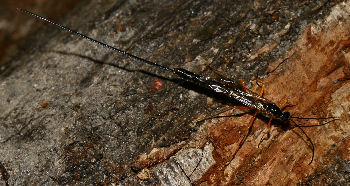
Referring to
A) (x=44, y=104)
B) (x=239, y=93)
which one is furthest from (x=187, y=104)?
(x=44, y=104)

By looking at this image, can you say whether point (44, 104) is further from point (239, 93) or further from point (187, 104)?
point (239, 93)

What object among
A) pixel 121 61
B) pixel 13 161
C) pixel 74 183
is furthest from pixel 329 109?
pixel 13 161

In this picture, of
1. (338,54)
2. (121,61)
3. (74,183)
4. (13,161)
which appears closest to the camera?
(74,183)

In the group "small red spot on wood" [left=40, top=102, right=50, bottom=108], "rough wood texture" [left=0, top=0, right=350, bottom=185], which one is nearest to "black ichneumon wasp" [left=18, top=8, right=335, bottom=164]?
"rough wood texture" [left=0, top=0, right=350, bottom=185]

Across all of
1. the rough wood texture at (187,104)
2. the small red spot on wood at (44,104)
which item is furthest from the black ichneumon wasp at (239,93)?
the small red spot on wood at (44,104)

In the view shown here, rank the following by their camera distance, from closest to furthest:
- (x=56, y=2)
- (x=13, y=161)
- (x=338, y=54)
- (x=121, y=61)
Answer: (x=13, y=161) < (x=338, y=54) < (x=121, y=61) < (x=56, y=2)

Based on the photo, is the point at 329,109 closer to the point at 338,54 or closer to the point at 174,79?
the point at 338,54

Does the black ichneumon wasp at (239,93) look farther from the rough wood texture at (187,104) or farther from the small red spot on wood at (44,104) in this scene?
the small red spot on wood at (44,104)

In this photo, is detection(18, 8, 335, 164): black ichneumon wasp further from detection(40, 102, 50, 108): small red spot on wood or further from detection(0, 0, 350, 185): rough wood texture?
detection(40, 102, 50, 108): small red spot on wood
